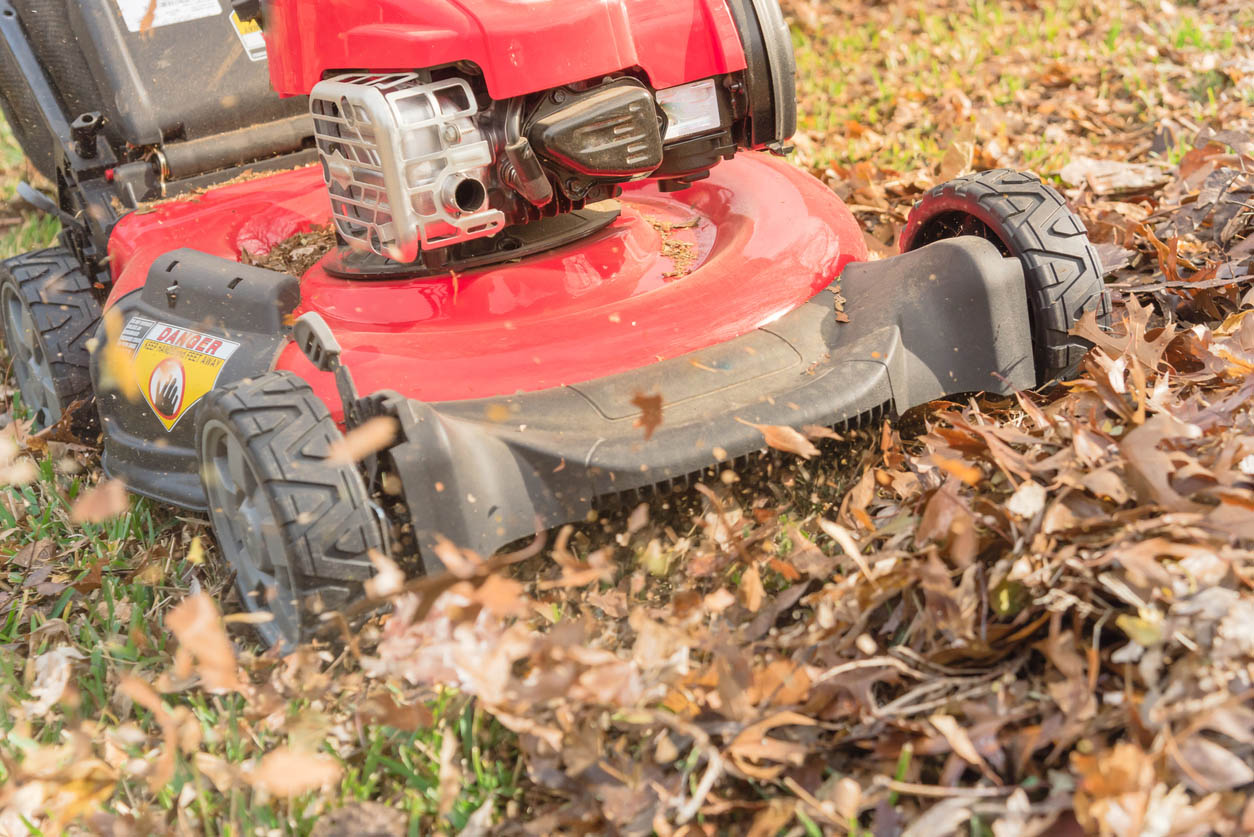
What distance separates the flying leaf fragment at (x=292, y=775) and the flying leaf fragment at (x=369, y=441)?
17.3 inches

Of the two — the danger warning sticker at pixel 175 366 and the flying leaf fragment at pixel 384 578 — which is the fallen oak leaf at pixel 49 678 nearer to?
the danger warning sticker at pixel 175 366

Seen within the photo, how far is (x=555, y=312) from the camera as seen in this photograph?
2.36 meters

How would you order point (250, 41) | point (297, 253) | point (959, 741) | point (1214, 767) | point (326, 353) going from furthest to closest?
point (250, 41) < point (297, 253) < point (326, 353) < point (959, 741) < point (1214, 767)

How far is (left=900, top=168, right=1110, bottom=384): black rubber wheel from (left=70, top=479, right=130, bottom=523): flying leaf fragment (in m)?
1.83

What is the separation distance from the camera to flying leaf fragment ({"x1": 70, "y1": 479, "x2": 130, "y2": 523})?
2.52m

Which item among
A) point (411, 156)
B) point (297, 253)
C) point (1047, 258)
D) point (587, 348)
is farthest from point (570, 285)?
point (1047, 258)

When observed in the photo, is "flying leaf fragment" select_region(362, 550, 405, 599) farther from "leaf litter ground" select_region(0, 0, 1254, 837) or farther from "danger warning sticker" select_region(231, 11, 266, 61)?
"danger warning sticker" select_region(231, 11, 266, 61)

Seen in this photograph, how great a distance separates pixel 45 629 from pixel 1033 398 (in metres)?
1.90

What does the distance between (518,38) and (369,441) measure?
30.9 inches

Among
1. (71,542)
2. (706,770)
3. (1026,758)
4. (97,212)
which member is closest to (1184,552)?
(1026,758)

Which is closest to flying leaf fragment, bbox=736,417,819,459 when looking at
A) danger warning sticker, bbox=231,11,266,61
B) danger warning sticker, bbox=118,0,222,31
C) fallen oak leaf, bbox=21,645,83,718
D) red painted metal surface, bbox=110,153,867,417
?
red painted metal surface, bbox=110,153,867,417

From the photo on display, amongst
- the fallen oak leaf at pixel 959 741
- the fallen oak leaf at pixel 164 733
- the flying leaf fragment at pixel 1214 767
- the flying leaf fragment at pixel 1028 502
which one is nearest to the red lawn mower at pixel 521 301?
the fallen oak leaf at pixel 164 733

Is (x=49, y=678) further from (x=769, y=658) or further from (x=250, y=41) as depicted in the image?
(x=250, y=41)

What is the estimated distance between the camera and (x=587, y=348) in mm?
2186
